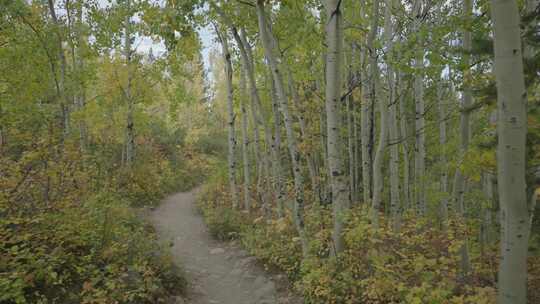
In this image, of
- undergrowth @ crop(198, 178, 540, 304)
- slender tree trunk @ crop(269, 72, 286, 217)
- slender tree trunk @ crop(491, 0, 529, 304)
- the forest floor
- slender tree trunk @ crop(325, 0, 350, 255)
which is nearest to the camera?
slender tree trunk @ crop(491, 0, 529, 304)

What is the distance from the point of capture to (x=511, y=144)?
204 centimetres

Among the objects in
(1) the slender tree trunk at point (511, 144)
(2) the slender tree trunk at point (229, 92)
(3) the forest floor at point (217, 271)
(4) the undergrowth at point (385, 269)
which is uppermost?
(2) the slender tree trunk at point (229, 92)

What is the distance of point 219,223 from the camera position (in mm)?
8789

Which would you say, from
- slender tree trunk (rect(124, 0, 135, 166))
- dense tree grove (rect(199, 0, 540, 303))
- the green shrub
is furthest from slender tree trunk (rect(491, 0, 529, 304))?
slender tree trunk (rect(124, 0, 135, 166))

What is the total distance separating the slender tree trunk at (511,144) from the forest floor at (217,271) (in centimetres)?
330

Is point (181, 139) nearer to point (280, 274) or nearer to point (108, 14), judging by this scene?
point (108, 14)

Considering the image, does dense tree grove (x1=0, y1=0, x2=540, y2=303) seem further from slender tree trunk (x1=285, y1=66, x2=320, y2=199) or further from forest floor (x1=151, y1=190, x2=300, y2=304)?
slender tree trunk (x1=285, y1=66, x2=320, y2=199)

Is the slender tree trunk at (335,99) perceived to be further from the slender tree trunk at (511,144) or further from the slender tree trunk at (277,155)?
the slender tree trunk at (511,144)

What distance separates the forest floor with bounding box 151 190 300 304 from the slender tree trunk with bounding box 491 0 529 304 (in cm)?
330

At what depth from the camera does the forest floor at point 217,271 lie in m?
5.22

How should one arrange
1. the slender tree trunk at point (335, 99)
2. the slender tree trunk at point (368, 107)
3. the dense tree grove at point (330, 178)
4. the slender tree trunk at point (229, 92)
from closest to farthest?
1. the dense tree grove at point (330, 178)
2. the slender tree trunk at point (335, 99)
3. the slender tree trunk at point (368, 107)
4. the slender tree trunk at point (229, 92)

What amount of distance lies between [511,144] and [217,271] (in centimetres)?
580

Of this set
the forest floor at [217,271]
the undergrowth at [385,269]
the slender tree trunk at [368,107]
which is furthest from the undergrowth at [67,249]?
the slender tree trunk at [368,107]

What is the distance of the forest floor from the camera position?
205 inches
